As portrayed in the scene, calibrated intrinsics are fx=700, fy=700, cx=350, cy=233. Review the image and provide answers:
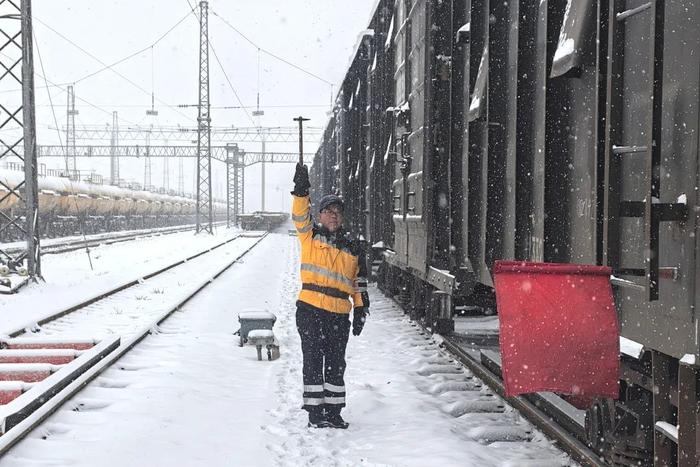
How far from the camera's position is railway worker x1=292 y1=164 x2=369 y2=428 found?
18.2 feet

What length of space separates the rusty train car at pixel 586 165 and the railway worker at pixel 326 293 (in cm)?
104

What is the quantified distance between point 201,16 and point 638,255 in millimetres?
42490

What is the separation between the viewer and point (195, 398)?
626 centimetres

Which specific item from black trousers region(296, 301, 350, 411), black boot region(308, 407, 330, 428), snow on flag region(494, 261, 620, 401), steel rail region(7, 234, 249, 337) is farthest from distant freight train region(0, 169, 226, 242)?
snow on flag region(494, 261, 620, 401)

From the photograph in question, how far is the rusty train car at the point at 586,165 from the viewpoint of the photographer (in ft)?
9.16

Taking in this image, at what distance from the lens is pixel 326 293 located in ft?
18.3

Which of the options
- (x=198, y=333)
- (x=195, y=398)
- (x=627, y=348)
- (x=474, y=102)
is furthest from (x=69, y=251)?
(x=627, y=348)

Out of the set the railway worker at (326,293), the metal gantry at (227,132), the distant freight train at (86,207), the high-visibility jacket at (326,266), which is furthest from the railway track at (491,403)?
the metal gantry at (227,132)

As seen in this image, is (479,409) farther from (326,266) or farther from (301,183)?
(301,183)

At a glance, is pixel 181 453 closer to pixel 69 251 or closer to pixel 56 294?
pixel 56 294

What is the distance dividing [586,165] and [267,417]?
10.8ft

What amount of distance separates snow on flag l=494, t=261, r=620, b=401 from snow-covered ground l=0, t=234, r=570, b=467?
1467 mm

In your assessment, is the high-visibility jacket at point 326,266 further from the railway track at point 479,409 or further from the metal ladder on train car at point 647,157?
the metal ladder on train car at point 647,157

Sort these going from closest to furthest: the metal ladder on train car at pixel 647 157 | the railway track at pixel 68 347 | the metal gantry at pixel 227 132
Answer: the metal ladder on train car at pixel 647 157, the railway track at pixel 68 347, the metal gantry at pixel 227 132
